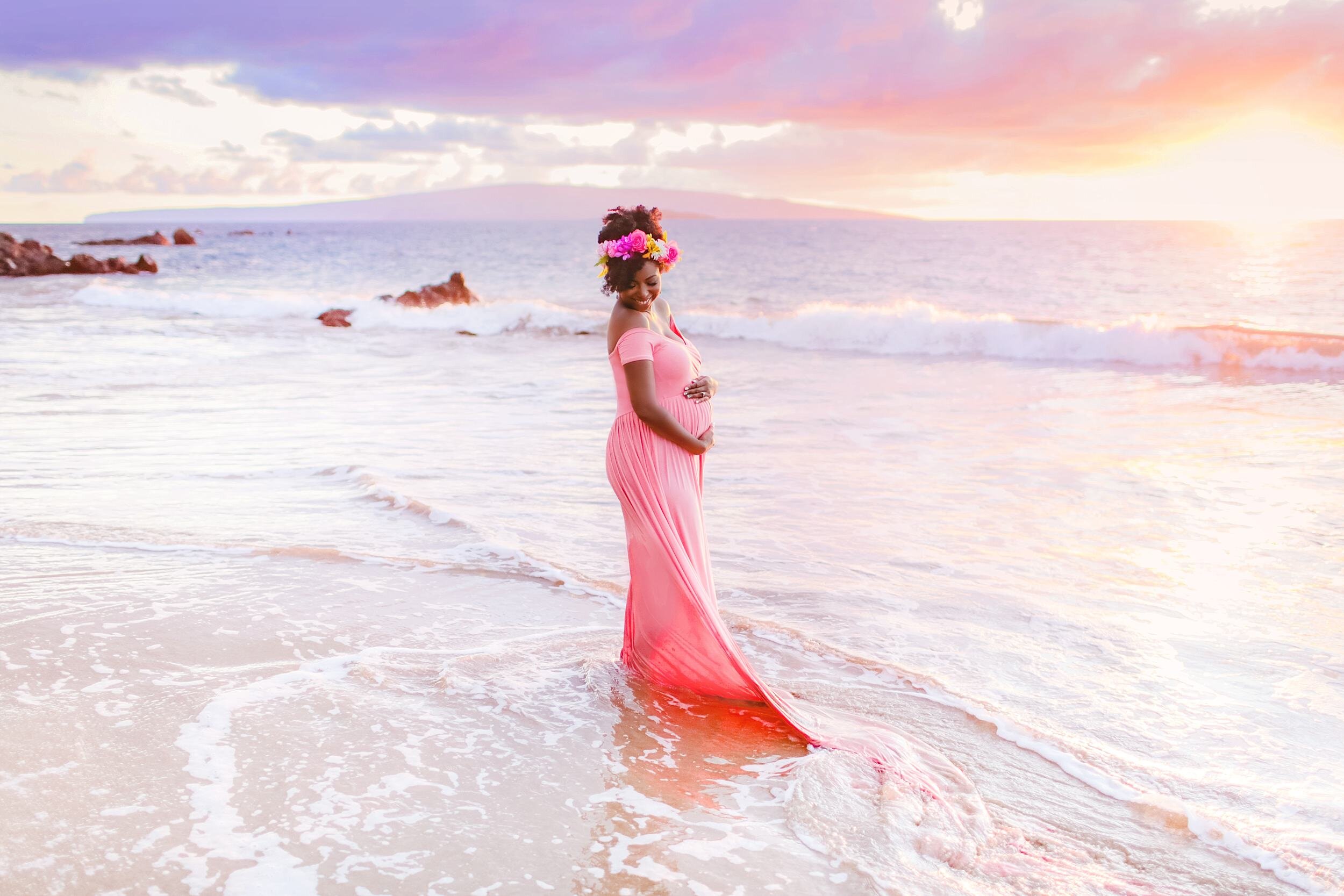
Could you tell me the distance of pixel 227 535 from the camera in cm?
696

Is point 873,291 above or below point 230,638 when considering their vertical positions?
above

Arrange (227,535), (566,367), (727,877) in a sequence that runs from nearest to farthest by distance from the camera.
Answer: (727,877), (227,535), (566,367)

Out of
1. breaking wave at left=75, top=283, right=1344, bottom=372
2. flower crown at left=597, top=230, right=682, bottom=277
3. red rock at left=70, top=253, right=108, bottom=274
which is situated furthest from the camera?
red rock at left=70, top=253, right=108, bottom=274

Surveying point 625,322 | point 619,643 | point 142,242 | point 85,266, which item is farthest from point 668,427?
point 142,242

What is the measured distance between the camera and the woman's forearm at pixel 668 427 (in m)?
4.34

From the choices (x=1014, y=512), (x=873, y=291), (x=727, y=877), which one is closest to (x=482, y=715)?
(x=727, y=877)

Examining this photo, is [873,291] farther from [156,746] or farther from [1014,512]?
[156,746]

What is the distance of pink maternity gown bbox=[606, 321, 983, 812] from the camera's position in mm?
4363

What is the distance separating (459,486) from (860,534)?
3.72m

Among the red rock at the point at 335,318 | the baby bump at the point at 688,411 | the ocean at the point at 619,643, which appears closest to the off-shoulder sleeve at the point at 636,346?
the baby bump at the point at 688,411

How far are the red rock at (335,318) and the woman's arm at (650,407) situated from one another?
84.8 ft

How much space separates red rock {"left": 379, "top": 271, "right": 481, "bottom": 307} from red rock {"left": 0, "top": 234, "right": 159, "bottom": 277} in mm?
21740

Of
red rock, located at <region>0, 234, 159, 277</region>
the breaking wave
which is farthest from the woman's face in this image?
red rock, located at <region>0, 234, 159, 277</region>

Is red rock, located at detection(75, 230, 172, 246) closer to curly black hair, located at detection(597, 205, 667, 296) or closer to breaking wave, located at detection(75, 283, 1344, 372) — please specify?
breaking wave, located at detection(75, 283, 1344, 372)
